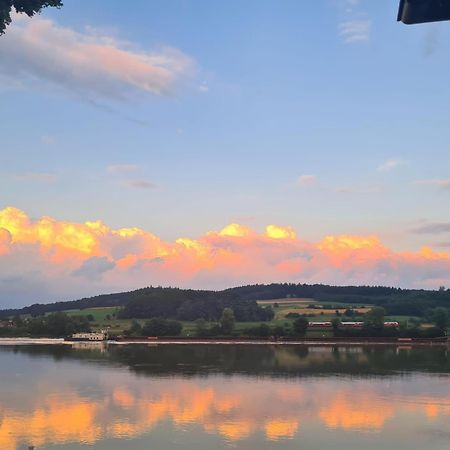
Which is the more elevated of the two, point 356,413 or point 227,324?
point 227,324

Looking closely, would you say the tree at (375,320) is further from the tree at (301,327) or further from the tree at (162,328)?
the tree at (162,328)

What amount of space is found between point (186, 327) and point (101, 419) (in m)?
127

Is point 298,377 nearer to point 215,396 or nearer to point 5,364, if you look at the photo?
point 215,396

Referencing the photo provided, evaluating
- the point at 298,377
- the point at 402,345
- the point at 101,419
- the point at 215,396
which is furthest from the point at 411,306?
the point at 101,419

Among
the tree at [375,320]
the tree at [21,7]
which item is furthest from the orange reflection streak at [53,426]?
the tree at [375,320]

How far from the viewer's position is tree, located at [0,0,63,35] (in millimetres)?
21453

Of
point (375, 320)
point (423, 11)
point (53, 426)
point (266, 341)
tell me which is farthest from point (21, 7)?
point (375, 320)

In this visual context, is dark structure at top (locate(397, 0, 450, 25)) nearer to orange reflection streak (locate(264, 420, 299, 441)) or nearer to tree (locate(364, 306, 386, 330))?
orange reflection streak (locate(264, 420, 299, 441))

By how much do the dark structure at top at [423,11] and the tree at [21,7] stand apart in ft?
46.5

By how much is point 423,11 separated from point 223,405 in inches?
1595

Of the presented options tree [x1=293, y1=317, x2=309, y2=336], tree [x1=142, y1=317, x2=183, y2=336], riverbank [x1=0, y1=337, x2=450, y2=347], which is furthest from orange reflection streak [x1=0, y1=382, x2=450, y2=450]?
tree [x1=142, y1=317, x2=183, y2=336]

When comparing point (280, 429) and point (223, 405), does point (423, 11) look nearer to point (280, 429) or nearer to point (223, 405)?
point (280, 429)

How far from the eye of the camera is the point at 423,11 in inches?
532

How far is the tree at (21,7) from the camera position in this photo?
21453mm
